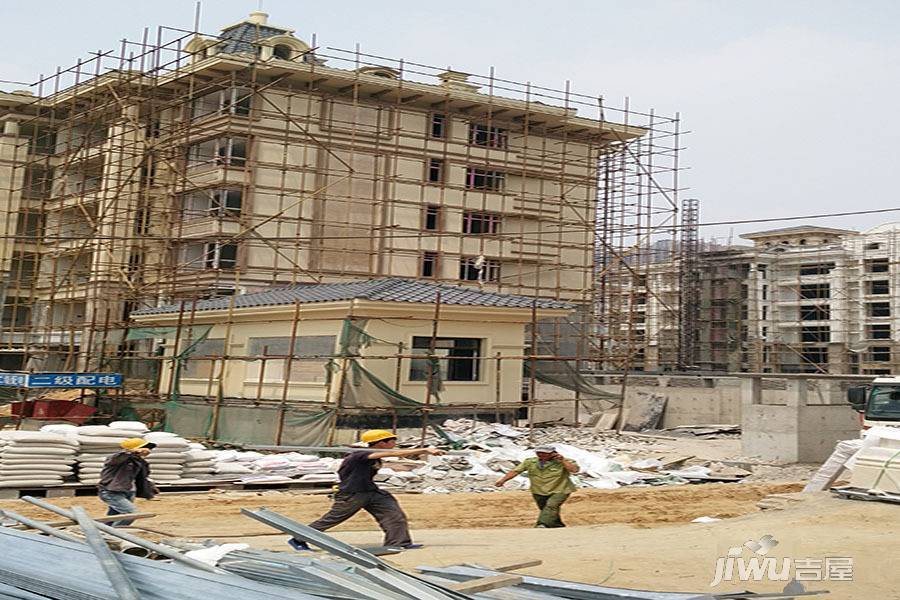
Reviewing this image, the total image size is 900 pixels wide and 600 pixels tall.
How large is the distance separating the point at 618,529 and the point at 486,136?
31968 millimetres

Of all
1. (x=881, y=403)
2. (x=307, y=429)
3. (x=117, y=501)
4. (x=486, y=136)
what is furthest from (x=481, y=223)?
(x=117, y=501)

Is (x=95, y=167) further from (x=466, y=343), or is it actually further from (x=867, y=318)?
(x=867, y=318)

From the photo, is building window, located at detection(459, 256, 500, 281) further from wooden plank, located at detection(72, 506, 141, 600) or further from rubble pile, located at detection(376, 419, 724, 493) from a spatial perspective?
wooden plank, located at detection(72, 506, 141, 600)

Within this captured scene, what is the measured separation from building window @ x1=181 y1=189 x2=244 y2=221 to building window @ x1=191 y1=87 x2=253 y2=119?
2999mm

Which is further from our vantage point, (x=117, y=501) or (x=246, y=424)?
(x=246, y=424)

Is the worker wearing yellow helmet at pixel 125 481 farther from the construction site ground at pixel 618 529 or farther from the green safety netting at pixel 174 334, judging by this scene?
the green safety netting at pixel 174 334

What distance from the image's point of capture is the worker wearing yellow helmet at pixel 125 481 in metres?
12.1

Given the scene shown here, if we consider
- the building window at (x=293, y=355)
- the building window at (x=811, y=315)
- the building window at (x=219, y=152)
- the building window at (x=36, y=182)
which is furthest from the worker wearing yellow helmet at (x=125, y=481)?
the building window at (x=811, y=315)

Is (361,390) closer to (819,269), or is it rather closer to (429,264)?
(429,264)

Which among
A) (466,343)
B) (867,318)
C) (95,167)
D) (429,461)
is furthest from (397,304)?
(867,318)

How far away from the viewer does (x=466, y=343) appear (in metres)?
26.8

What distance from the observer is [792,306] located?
65.8 meters

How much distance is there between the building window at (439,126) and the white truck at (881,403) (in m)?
25.4

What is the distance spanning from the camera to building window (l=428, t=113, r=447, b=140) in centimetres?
4273
